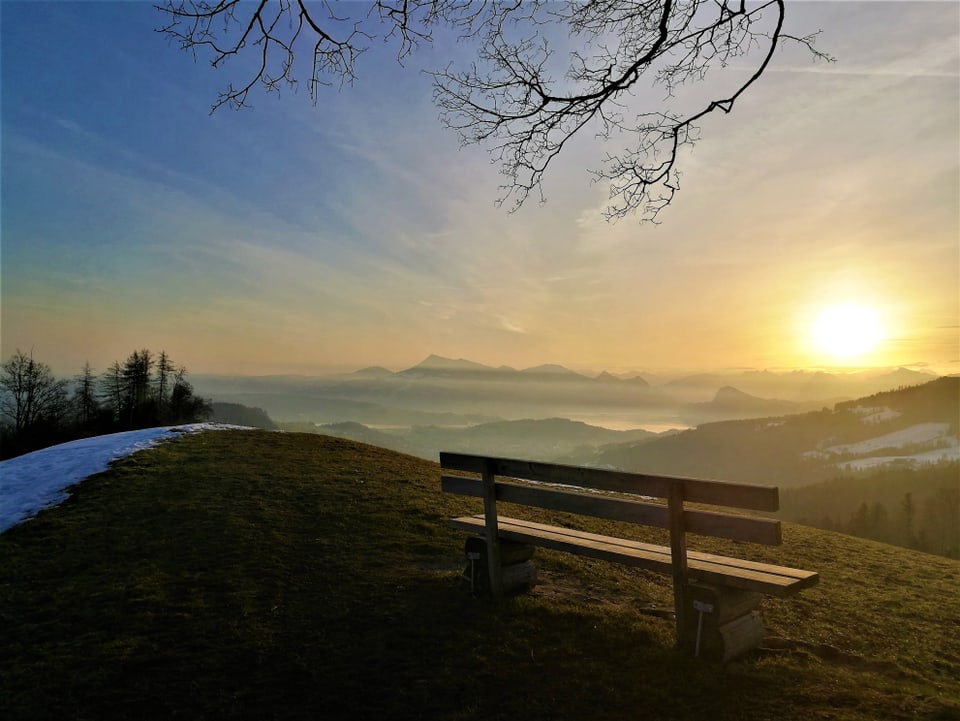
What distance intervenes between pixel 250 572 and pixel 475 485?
3.27m

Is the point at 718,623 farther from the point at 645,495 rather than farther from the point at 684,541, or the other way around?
the point at 645,495

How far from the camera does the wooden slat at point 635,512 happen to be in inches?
187

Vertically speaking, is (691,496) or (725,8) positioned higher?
(725,8)

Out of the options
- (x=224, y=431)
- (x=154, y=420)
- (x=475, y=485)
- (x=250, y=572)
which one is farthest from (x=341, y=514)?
(x=154, y=420)

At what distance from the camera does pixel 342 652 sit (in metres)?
5.23

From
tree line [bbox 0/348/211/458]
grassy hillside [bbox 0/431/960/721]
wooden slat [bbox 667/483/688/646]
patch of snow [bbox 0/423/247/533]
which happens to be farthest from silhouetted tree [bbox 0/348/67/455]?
wooden slat [bbox 667/483/688/646]

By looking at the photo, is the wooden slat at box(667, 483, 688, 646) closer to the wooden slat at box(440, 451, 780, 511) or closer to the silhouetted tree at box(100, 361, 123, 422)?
the wooden slat at box(440, 451, 780, 511)

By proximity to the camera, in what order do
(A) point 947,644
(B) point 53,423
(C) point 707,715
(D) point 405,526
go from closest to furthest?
(C) point 707,715, (A) point 947,644, (D) point 405,526, (B) point 53,423

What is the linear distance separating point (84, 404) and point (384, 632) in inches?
2374

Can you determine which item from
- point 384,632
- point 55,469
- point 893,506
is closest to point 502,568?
point 384,632

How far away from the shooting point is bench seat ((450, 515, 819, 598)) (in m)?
4.80

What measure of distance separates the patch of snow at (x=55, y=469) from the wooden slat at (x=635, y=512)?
30.9ft

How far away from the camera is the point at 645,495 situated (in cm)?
523

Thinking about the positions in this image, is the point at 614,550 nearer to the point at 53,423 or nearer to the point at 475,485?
the point at 475,485
